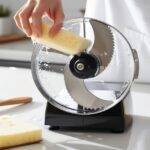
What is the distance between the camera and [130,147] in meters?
0.86

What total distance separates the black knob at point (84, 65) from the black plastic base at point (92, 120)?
0.28 ft

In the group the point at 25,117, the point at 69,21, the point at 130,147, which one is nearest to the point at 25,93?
the point at 25,117

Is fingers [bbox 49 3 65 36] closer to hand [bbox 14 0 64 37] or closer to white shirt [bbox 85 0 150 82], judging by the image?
hand [bbox 14 0 64 37]

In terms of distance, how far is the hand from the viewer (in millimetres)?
913

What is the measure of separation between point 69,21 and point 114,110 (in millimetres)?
202

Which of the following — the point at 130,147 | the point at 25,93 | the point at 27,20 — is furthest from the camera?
the point at 25,93

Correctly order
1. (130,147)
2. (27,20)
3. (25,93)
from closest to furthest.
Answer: (130,147) < (27,20) < (25,93)

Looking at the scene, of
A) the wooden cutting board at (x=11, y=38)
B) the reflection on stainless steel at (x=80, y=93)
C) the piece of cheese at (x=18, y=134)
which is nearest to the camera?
the piece of cheese at (x=18, y=134)

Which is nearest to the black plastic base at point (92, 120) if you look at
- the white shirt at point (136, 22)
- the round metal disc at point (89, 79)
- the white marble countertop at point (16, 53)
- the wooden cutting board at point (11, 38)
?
the round metal disc at point (89, 79)

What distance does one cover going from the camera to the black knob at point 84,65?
0.91 m

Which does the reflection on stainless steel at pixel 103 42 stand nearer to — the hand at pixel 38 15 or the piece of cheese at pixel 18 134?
the hand at pixel 38 15

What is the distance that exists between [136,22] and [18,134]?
694 millimetres

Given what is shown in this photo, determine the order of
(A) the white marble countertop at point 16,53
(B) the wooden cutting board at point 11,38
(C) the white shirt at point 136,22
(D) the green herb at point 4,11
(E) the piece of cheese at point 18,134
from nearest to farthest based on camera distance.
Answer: (E) the piece of cheese at point 18,134 < (C) the white shirt at point 136,22 < (A) the white marble countertop at point 16,53 < (B) the wooden cutting board at point 11,38 < (D) the green herb at point 4,11

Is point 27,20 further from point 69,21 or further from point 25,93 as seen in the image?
point 25,93
